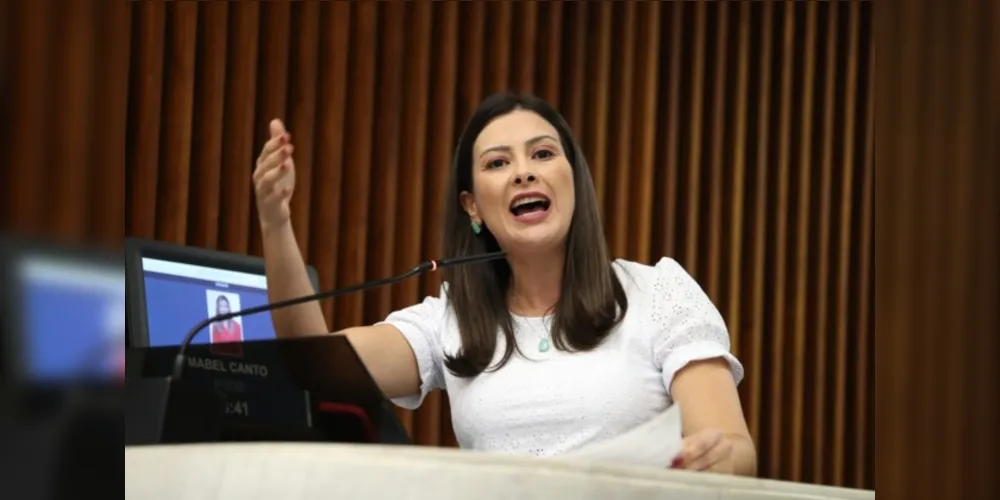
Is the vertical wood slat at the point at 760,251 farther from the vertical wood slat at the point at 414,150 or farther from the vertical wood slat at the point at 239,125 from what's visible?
the vertical wood slat at the point at 239,125

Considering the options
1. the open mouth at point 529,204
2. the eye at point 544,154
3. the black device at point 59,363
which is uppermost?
the eye at point 544,154

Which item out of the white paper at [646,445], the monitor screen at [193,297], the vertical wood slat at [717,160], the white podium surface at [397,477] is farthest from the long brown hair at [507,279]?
the vertical wood slat at [717,160]

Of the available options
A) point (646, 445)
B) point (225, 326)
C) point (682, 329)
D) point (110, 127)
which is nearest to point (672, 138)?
point (682, 329)

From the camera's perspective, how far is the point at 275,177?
4.53 ft

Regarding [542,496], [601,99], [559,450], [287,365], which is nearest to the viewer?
[542,496]

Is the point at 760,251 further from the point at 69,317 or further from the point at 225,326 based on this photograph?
the point at 69,317

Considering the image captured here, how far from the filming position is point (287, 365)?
1.05 metres

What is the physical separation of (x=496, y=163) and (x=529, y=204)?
9cm

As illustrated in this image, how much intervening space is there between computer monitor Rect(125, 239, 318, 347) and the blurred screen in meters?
1.16

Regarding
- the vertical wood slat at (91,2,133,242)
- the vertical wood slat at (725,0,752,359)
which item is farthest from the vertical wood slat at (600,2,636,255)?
the vertical wood slat at (91,2,133,242)

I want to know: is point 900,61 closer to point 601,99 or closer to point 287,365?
point 287,365

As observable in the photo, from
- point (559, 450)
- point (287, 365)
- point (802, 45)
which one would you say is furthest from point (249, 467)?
point (802, 45)

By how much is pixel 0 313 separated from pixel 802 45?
3274 millimetres

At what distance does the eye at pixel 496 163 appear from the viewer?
1.80m
